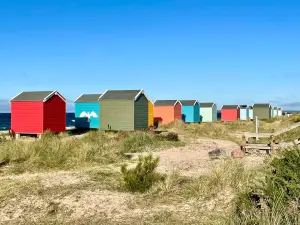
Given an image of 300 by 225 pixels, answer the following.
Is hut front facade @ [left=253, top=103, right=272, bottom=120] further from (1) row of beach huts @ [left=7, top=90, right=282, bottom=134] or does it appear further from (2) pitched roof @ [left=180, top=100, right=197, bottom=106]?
(1) row of beach huts @ [left=7, top=90, right=282, bottom=134]

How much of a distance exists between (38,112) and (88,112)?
27.9 feet

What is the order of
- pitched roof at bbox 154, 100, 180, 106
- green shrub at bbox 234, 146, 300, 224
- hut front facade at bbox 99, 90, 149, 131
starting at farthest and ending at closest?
pitched roof at bbox 154, 100, 180, 106 → hut front facade at bbox 99, 90, 149, 131 → green shrub at bbox 234, 146, 300, 224

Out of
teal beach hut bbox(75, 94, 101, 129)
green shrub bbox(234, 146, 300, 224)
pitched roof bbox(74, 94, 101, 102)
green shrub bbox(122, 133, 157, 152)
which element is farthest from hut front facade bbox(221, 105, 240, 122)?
green shrub bbox(234, 146, 300, 224)

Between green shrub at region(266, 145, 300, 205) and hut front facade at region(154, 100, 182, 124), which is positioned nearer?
green shrub at region(266, 145, 300, 205)

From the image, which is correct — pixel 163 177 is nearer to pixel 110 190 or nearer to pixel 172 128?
pixel 110 190

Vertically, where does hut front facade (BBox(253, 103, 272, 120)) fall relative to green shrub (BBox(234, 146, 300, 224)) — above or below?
above

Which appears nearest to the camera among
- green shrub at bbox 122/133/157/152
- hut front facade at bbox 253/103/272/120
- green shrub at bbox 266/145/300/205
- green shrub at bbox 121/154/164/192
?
green shrub at bbox 266/145/300/205

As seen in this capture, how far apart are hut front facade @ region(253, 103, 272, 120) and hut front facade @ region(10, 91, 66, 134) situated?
46494mm

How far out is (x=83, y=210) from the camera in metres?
7.88

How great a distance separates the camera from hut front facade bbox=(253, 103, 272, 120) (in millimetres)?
66375

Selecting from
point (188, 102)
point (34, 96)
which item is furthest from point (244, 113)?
point (34, 96)

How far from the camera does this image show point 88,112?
34062 millimetres

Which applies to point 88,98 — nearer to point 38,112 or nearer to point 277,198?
point 38,112

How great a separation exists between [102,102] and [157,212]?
79.0 feet
